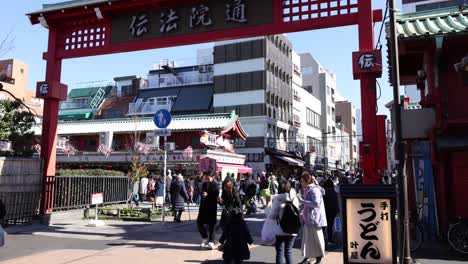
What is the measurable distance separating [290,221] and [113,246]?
17.9 feet

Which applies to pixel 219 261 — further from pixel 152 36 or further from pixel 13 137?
pixel 13 137

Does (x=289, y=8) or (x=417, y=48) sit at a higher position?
(x=289, y=8)

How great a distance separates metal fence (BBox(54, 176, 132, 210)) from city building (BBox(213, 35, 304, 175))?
2061cm

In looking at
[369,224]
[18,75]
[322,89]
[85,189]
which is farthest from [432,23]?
[18,75]

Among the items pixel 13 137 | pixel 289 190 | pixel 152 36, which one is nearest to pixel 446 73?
pixel 289 190

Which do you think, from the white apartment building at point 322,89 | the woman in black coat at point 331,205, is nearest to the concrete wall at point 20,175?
→ the woman in black coat at point 331,205

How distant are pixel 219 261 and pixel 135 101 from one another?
41687 mm

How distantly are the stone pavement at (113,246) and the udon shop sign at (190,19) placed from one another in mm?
6236

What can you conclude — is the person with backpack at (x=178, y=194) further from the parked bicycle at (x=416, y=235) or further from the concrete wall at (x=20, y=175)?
the parked bicycle at (x=416, y=235)

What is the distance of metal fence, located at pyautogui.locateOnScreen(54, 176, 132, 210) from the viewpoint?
16.5 metres

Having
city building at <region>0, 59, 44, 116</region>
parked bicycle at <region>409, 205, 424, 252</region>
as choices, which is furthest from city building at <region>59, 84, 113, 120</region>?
parked bicycle at <region>409, 205, 424, 252</region>

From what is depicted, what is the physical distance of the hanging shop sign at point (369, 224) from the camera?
20.3 feet

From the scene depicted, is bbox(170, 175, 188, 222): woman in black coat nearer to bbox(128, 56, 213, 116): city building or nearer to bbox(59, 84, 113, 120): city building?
bbox(128, 56, 213, 116): city building

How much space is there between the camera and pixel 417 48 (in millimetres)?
12000
